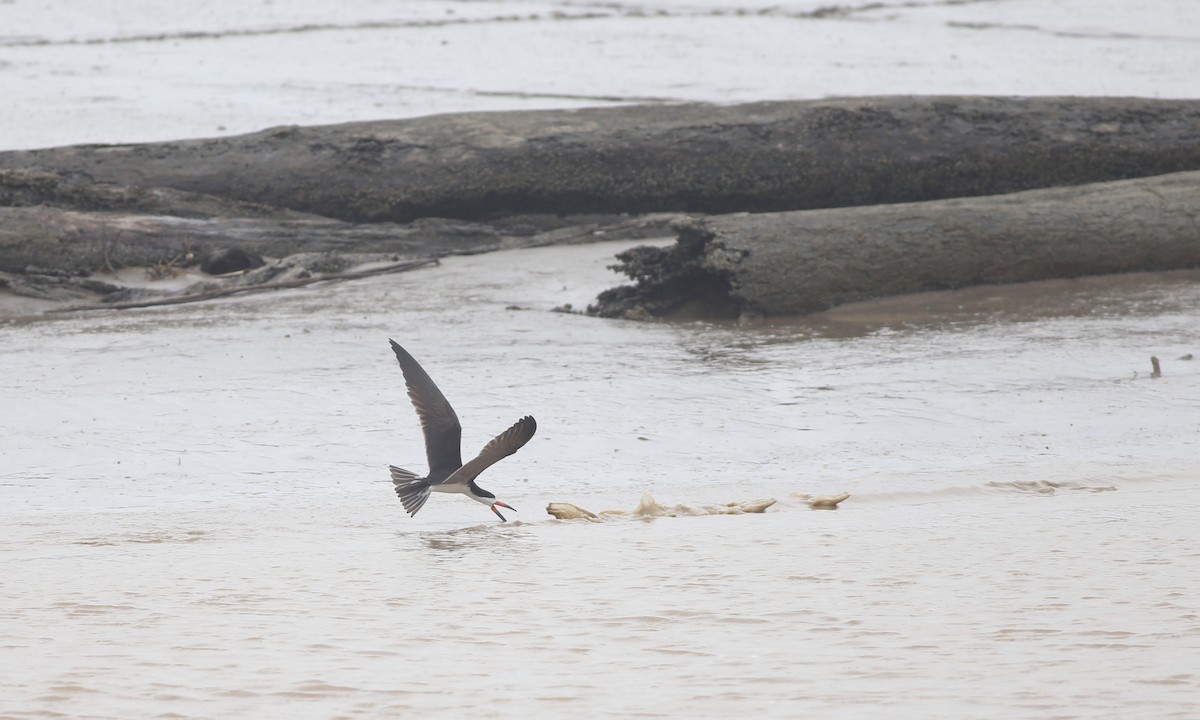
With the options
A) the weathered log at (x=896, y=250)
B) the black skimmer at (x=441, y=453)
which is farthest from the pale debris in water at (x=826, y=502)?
the weathered log at (x=896, y=250)

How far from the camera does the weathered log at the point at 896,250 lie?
8.90 m

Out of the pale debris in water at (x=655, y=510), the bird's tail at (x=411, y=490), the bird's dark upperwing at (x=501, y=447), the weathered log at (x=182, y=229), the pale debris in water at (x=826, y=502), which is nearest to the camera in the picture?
the bird's dark upperwing at (x=501, y=447)

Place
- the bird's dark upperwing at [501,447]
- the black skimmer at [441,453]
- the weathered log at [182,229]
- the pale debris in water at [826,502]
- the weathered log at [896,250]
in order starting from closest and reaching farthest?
Result: the bird's dark upperwing at [501,447]
the black skimmer at [441,453]
the pale debris in water at [826,502]
the weathered log at [896,250]
the weathered log at [182,229]

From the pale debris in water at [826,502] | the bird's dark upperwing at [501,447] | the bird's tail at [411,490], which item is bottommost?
the pale debris in water at [826,502]

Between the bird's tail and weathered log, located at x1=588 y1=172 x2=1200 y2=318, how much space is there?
3801 millimetres

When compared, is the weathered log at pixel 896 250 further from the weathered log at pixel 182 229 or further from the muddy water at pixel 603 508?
the weathered log at pixel 182 229

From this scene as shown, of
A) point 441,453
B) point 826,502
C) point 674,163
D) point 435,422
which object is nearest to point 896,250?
point 674,163

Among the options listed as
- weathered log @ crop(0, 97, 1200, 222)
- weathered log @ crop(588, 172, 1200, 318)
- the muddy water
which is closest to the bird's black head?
the muddy water

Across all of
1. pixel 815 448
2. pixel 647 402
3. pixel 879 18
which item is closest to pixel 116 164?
pixel 647 402

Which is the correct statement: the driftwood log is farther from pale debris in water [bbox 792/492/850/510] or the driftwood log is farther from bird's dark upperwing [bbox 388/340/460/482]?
pale debris in water [bbox 792/492/850/510]

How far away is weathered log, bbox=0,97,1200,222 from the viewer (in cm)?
1055

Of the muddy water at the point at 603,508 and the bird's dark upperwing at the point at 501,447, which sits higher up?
the bird's dark upperwing at the point at 501,447

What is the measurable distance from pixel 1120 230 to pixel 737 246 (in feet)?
8.67

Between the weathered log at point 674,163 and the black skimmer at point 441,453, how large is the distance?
206 inches
